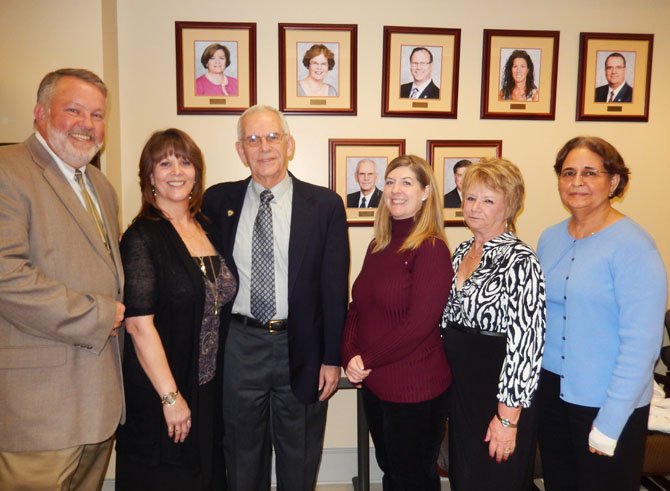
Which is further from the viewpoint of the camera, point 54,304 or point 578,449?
point 578,449

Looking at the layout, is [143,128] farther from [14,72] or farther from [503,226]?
[503,226]

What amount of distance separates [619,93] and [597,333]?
6.45ft

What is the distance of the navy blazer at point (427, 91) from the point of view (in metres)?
2.81

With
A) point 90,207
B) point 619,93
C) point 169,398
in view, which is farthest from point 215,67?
point 619,93

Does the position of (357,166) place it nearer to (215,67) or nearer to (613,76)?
(215,67)

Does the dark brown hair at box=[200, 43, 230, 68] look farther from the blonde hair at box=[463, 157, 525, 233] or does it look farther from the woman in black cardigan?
the blonde hair at box=[463, 157, 525, 233]

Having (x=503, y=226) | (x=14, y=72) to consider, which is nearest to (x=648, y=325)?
(x=503, y=226)

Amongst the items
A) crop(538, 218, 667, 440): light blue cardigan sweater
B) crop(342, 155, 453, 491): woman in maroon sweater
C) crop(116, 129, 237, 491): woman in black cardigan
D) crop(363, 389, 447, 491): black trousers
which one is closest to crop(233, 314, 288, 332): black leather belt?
crop(116, 129, 237, 491): woman in black cardigan

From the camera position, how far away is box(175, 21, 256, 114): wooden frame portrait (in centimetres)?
269

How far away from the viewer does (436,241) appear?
5.80 ft

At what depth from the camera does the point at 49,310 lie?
4.67 ft

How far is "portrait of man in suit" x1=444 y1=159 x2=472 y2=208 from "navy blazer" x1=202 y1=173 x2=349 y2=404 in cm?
110

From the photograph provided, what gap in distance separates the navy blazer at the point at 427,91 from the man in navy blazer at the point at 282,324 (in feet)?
3.44

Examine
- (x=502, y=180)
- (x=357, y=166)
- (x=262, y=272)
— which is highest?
(x=357, y=166)
